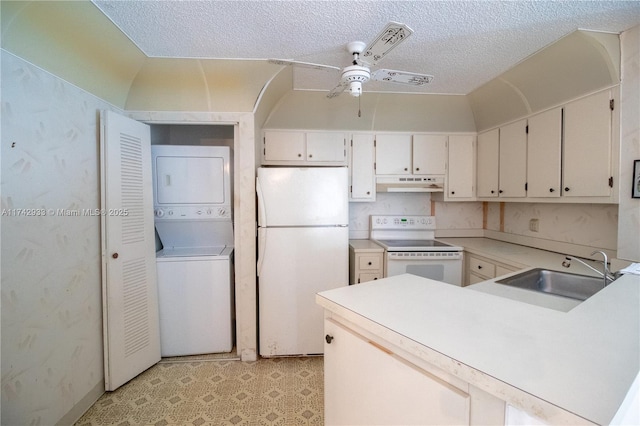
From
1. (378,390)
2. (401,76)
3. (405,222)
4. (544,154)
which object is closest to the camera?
(378,390)

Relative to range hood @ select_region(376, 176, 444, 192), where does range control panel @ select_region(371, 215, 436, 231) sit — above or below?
below

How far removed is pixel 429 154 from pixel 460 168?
39 centimetres

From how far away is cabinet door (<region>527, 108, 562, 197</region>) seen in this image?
201 cm

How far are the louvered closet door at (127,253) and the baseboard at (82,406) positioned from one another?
5 centimetres

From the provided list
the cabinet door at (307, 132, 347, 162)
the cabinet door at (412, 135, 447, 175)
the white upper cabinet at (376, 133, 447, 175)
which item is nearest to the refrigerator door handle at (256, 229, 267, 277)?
the cabinet door at (307, 132, 347, 162)

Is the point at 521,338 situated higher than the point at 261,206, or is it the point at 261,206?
the point at 261,206

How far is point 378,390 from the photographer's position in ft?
2.87

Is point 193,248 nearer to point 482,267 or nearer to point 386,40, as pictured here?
point 386,40

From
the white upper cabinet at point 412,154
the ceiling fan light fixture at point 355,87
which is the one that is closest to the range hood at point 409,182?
the white upper cabinet at point 412,154

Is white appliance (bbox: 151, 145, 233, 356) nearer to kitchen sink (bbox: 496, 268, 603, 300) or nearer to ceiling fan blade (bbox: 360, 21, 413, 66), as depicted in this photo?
ceiling fan blade (bbox: 360, 21, 413, 66)

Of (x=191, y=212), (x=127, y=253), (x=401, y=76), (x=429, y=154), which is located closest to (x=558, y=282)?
(x=429, y=154)

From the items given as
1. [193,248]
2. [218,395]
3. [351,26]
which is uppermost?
[351,26]

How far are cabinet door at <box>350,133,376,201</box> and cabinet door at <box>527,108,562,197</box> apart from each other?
1.41 metres

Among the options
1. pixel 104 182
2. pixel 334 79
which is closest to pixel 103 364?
pixel 104 182
